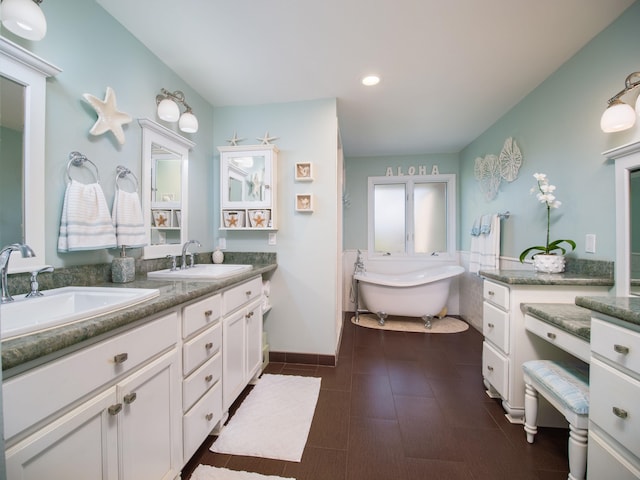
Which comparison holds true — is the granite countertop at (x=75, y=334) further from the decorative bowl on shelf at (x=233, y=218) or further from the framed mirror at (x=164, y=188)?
the decorative bowl on shelf at (x=233, y=218)

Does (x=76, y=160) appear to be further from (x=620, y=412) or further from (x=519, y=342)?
(x=519, y=342)

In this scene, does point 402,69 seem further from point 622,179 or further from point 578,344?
point 578,344

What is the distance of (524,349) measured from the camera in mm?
1743

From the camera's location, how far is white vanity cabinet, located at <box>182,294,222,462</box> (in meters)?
1.31

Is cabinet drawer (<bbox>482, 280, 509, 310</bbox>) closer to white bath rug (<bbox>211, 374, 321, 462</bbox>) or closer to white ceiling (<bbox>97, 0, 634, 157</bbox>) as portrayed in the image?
white bath rug (<bbox>211, 374, 321, 462</bbox>)

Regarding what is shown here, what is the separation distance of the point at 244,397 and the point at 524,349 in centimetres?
195

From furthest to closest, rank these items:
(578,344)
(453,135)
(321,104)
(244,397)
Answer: (453,135), (321,104), (244,397), (578,344)

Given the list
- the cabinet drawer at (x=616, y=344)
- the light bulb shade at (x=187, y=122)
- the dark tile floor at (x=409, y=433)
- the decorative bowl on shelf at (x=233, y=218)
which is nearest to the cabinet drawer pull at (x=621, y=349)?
the cabinet drawer at (x=616, y=344)

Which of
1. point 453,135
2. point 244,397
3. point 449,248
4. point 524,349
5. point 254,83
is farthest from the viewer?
point 449,248

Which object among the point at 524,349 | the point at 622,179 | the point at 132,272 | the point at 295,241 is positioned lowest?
the point at 524,349

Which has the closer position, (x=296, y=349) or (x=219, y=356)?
(x=219, y=356)

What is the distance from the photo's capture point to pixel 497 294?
1904 millimetres

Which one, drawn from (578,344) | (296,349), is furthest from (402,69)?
(296,349)

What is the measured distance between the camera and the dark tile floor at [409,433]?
141cm
